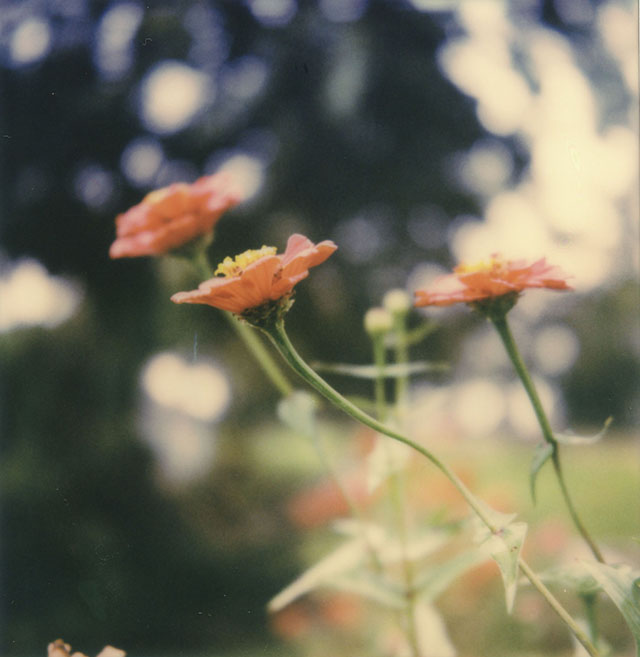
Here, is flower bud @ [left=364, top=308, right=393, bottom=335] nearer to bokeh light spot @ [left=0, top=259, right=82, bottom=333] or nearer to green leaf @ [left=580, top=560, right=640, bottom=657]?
green leaf @ [left=580, top=560, right=640, bottom=657]

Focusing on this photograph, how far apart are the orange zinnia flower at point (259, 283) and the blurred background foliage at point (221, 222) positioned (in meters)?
0.57

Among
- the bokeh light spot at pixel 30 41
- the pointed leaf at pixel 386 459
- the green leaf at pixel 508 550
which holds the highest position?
the bokeh light spot at pixel 30 41

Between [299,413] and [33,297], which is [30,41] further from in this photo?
[299,413]

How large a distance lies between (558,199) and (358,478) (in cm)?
50

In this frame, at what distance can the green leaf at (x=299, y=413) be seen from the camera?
367 millimetres

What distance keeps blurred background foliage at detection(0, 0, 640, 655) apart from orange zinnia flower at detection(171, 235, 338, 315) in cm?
57

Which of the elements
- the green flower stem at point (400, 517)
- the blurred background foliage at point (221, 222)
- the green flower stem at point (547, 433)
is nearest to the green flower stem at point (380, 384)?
the green flower stem at point (400, 517)

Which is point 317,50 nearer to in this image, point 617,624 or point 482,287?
point 482,287

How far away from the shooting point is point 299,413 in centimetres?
37

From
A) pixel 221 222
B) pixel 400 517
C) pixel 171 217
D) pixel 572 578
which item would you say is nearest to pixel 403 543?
pixel 400 517

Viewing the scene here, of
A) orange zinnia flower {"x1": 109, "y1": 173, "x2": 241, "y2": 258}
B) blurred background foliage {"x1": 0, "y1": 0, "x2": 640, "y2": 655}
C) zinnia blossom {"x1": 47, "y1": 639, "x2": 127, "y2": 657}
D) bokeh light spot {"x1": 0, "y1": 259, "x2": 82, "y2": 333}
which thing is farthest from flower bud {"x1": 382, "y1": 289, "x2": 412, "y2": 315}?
bokeh light spot {"x1": 0, "y1": 259, "x2": 82, "y2": 333}

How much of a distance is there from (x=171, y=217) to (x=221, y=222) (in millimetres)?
780

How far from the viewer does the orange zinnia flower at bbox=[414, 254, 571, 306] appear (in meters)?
0.27

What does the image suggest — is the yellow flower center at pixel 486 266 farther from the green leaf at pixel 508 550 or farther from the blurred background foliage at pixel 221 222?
the blurred background foliage at pixel 221 222
